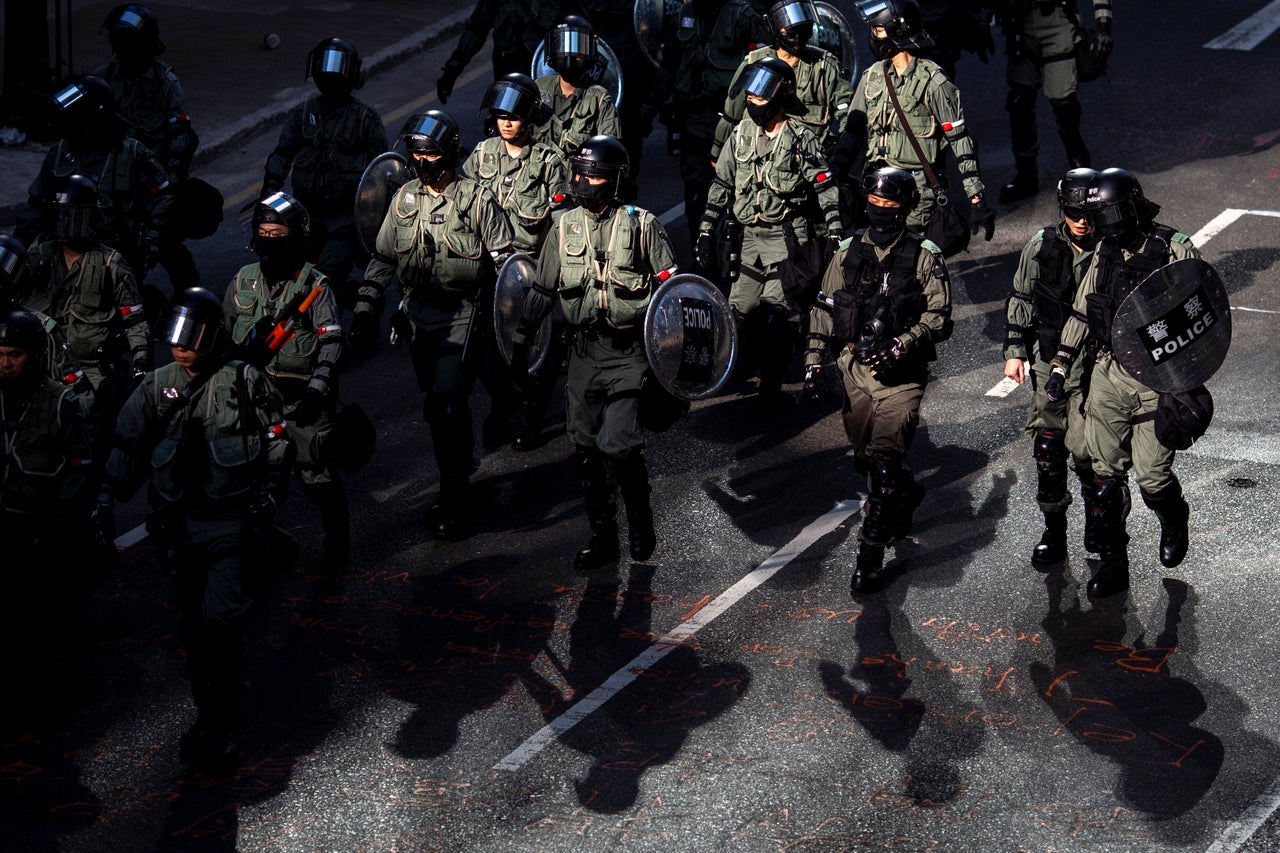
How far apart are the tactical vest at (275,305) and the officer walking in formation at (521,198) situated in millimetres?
1893

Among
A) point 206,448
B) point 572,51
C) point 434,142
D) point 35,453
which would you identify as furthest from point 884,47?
point 35,453

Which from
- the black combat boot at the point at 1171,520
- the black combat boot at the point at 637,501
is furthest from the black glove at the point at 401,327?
the black combat boot at the point at 1171,520

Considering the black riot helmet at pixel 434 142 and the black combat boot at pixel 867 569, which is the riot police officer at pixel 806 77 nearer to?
the black riot helmet at pixel 434 142

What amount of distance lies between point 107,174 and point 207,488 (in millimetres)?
4843

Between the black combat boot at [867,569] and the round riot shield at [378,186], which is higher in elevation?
the round riot shield at [378,186]

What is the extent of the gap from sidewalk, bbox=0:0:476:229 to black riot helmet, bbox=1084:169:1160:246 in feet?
33.3

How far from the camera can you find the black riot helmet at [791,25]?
546 inches

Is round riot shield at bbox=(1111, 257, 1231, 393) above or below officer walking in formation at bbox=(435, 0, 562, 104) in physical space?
below

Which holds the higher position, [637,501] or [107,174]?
[107,174]

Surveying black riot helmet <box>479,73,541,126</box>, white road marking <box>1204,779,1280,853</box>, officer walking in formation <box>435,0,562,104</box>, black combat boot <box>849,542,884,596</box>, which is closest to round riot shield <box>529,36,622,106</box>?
officer walking in formation <box>435,0,562,104</box>

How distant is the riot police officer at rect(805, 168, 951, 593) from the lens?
1024 centimetres

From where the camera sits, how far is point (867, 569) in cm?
1038

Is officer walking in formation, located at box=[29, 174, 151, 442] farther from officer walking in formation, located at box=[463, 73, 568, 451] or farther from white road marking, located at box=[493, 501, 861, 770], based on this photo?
white road marking, located at box=[493, 501, 861, 770]

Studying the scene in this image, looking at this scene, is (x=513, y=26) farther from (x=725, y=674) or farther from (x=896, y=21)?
(x=725, y=674)
